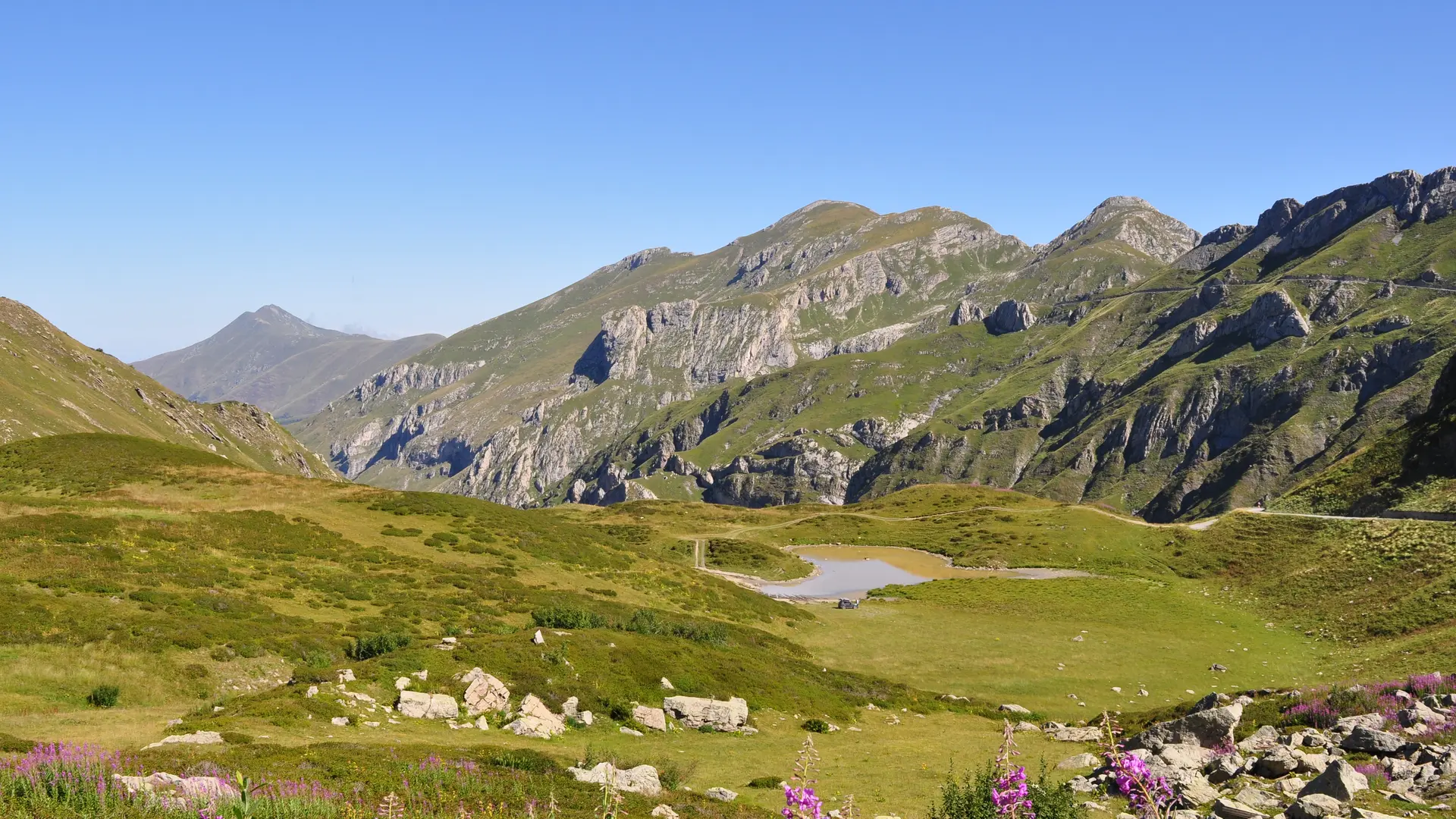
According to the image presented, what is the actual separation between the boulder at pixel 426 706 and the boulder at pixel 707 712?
909cm

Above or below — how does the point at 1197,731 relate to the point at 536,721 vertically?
above

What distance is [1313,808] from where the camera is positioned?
16516 millimetres

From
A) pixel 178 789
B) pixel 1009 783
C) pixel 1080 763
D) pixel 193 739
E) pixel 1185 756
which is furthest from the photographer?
pixel 1080 763

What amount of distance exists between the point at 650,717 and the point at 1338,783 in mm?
22737

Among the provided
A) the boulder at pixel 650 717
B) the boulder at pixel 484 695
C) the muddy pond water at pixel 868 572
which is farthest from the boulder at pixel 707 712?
the muddy pond water at pixel 868 572

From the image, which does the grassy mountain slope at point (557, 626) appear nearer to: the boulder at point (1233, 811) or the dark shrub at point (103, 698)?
the dark shrub at point (103, 698)

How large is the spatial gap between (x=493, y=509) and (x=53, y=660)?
49.6 metres

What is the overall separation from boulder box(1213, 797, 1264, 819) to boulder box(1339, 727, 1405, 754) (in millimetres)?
6719

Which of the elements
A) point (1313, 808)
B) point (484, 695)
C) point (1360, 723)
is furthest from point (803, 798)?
point (484, 695)

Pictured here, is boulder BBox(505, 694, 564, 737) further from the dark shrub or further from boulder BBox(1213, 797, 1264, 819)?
boulder BBox(1213, 797, 1264, 819)

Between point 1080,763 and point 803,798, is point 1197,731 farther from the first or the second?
point 803,798

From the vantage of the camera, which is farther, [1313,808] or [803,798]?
[1313,808]

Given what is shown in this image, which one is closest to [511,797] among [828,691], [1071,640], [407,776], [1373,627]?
[407,776]

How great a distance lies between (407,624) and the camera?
42.0m
